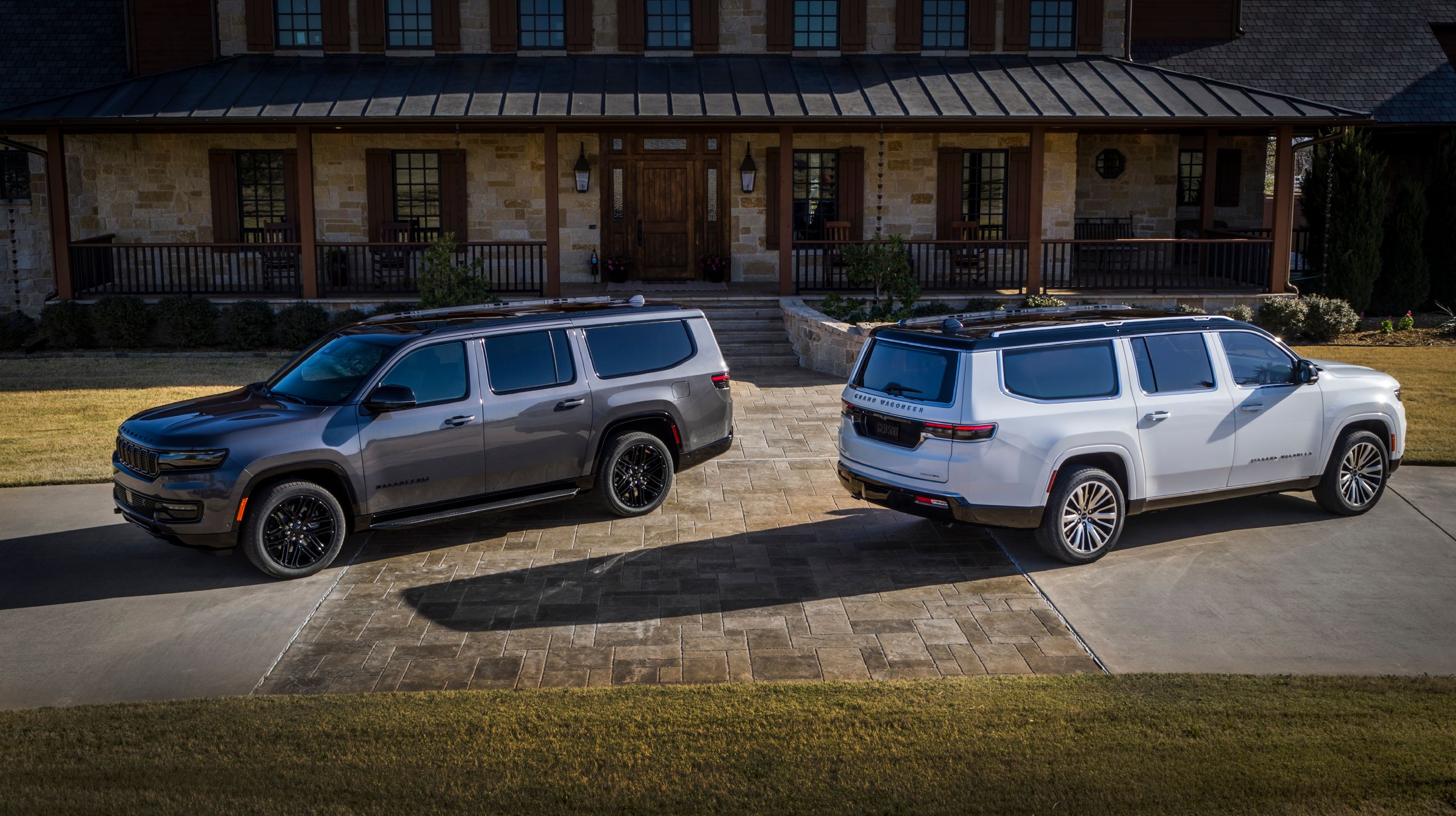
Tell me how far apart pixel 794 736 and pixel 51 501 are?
767 cm

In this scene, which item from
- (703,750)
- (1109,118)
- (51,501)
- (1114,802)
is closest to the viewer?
(1114,802)

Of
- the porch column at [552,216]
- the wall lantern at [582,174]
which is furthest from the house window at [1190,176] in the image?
the porch column at [552,216]

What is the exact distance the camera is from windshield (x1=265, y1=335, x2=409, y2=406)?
8.98 meters

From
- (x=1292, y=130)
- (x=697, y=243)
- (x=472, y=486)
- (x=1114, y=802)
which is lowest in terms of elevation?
(x=1114, y=802)

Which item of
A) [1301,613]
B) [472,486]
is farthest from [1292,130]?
[472,486]

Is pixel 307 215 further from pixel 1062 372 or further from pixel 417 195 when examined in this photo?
pixel 1062 372

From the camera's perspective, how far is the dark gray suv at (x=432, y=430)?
27.1 feet

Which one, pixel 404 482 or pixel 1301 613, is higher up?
pixel 404 482

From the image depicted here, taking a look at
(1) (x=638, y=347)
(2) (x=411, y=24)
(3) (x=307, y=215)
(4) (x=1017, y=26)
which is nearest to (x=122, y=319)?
(3) (x=307, y=215)

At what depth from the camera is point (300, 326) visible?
18641 mm

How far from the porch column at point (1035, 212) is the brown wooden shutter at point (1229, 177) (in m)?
6.72

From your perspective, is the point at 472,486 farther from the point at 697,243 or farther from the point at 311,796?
the point at 697,243

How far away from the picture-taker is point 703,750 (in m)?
5.79

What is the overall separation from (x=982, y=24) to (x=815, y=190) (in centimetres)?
417
